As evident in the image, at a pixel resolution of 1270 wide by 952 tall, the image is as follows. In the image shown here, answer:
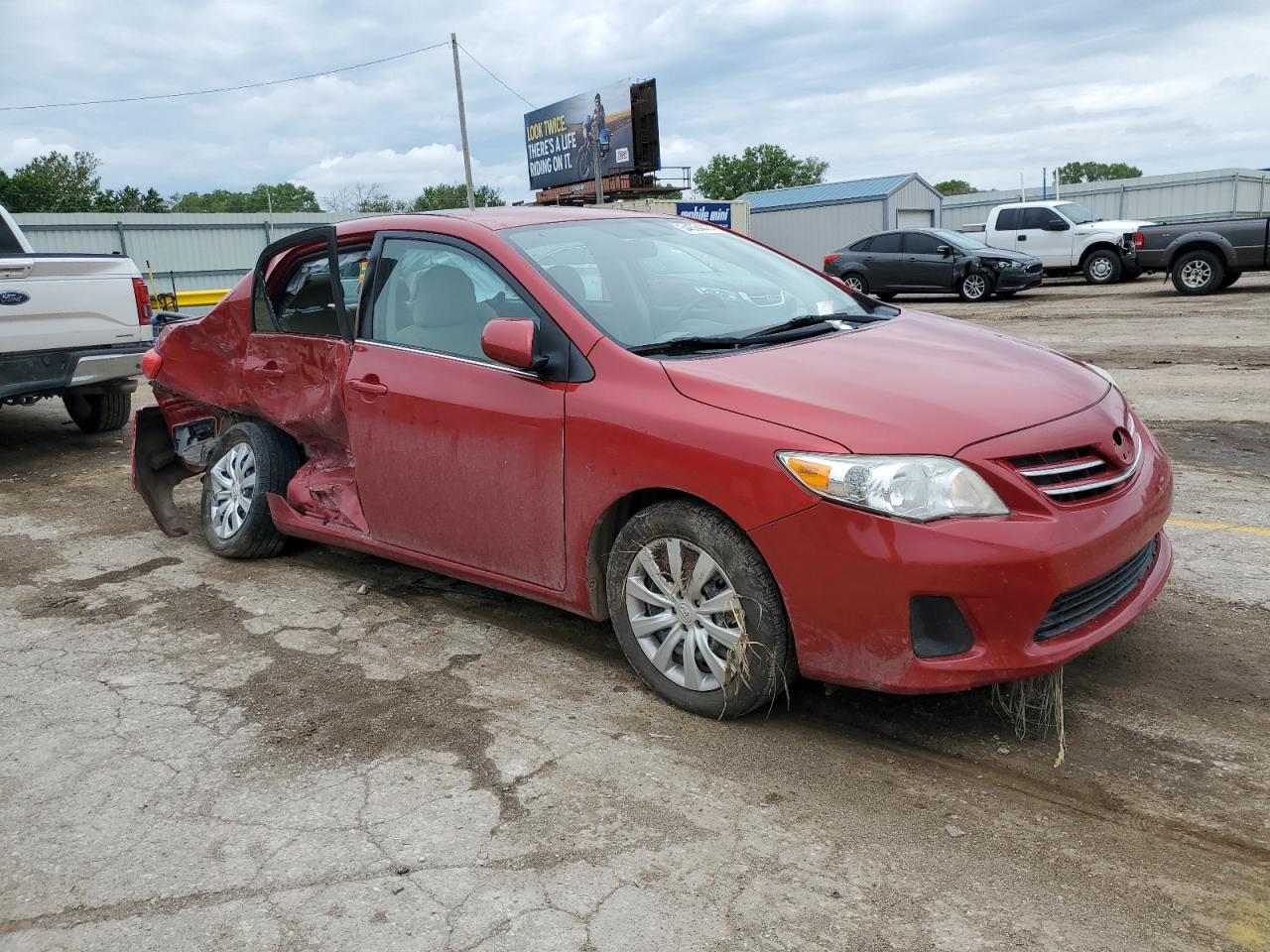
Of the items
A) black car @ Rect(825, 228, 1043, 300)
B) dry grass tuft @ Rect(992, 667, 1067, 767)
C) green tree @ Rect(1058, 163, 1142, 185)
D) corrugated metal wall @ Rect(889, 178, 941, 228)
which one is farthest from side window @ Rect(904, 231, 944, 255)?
green tree @ Rect(1058, 163, 1142, 185)

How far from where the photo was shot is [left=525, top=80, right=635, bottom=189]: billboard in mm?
43250

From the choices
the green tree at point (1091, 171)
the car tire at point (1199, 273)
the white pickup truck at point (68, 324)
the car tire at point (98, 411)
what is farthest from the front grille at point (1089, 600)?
the green tree at point (1091, 171)

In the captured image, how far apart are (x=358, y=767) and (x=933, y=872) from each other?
1.72 meters

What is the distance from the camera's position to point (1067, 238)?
22734mm

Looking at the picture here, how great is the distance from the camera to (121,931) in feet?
8.50

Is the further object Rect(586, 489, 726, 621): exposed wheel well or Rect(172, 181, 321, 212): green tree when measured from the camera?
Rect(172, 181, 321, 212): green tree

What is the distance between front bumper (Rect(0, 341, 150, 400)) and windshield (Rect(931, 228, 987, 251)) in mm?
16424

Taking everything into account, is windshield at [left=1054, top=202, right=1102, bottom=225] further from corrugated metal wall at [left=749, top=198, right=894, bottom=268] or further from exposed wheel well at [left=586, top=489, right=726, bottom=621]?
exposed wheel well at [left=586, top=489, right=726, bottom=621]

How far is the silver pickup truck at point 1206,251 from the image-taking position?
17.0m

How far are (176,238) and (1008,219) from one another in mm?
21686

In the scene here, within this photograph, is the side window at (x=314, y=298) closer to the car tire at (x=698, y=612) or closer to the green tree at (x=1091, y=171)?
the car tire at (x=698, y=612)

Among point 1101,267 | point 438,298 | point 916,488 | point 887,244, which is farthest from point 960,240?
point 916,488

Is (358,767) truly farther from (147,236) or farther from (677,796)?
(147,236)

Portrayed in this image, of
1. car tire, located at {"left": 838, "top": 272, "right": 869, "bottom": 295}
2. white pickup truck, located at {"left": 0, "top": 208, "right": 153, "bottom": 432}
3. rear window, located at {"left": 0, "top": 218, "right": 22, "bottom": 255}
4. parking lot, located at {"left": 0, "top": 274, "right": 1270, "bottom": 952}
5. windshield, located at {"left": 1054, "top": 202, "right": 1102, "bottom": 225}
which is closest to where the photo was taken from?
Answer: parking lot, located at {"left": 0, "top": 274, "right": 1270, "bottom": 952}
